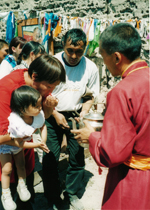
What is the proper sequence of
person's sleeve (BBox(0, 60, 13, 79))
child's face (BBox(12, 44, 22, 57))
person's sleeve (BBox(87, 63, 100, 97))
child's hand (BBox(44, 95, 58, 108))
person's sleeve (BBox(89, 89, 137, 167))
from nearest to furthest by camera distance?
person's sleeve (BBox(89, 89, 137, 167)), child's hand (BBox(44, 95, 58, 108)), person's sleeve (BBox(87, 63, 100, 97)), person's sleeve (BBox(0, 60, 13, 79)), child's face (BBox(12, 44, 22, 57))

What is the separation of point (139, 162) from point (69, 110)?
1426mm

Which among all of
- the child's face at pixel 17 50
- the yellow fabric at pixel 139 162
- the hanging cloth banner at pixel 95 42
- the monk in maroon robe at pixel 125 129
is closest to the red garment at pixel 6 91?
the monk in maroon robe at pixel 125 129

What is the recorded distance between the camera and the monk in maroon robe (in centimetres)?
121

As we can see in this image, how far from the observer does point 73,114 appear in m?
2.73

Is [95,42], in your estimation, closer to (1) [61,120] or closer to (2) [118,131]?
(1) [61,120]

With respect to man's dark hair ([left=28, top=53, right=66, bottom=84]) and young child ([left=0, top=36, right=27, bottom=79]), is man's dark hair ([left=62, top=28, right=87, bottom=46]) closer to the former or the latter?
man's dark hair ([left=28, top=53, right=66, bottom=84])

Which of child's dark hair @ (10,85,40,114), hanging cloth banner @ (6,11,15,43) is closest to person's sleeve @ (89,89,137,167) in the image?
child's dark hair @ (10,85,40,114)

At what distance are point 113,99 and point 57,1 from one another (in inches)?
229

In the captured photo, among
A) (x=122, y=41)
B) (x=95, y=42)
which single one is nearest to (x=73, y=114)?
(x=122, y=41)

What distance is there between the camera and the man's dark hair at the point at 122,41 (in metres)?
1.32

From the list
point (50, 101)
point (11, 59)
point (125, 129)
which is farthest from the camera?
point (11, 59)

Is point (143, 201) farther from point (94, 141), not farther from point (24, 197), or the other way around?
point (24, 197)

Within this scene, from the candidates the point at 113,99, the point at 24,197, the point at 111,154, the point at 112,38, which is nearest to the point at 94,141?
the point at 111,154

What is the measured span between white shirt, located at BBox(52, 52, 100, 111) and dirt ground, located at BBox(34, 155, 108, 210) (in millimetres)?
1339
